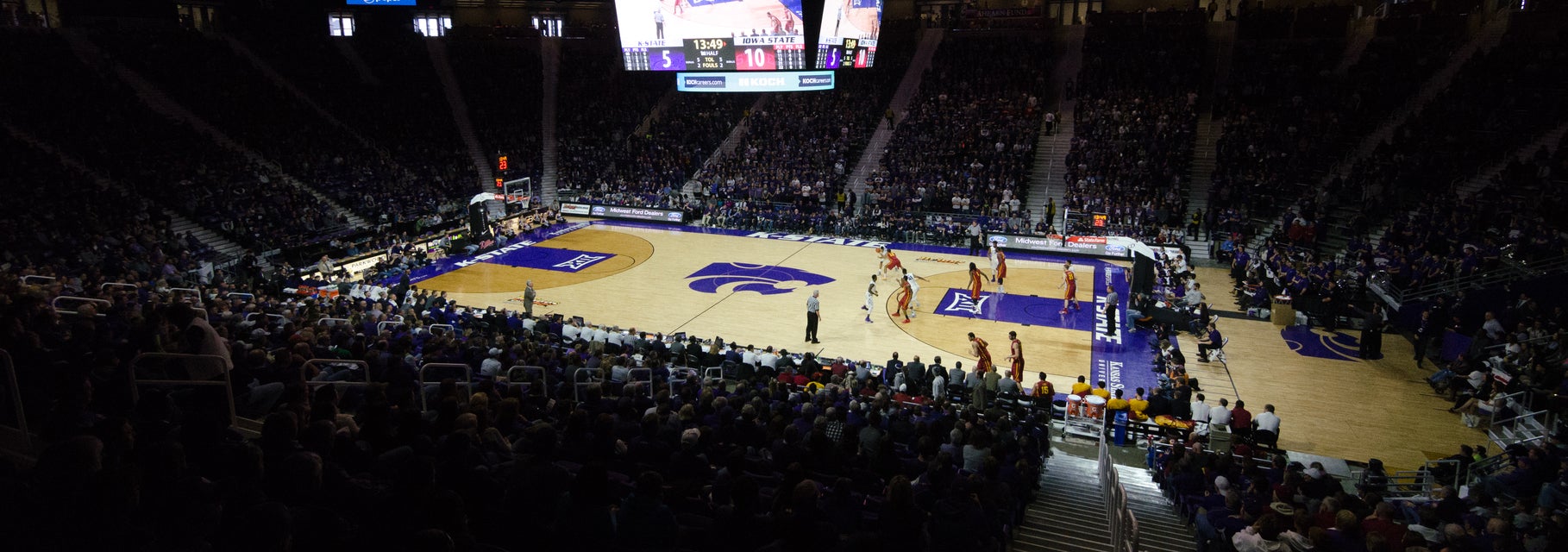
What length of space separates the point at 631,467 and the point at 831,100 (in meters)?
38.3

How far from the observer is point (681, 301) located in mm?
23359

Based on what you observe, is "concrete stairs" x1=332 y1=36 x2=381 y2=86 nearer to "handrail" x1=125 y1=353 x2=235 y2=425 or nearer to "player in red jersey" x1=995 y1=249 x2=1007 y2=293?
"player in red jersey" x1=995 y1=249 x2=1007 y2=293

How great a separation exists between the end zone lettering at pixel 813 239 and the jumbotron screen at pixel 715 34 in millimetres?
6561

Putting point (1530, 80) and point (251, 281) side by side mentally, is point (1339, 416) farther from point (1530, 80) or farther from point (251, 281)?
point (251, 281)

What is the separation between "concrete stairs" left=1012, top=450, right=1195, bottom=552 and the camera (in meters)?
8.73

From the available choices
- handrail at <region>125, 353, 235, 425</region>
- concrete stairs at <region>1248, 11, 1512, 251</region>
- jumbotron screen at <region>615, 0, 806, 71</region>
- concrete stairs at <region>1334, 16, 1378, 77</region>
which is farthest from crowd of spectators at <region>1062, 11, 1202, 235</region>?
handrail at <region>125, 353, 235, 425</region>

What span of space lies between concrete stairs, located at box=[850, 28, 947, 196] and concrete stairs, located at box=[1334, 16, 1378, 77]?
703 inches

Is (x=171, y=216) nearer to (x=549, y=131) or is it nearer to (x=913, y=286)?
(x=549, y=131)

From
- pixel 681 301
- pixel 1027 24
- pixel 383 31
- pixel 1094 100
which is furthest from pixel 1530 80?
pixel 383 31

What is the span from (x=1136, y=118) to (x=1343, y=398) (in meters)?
22.2

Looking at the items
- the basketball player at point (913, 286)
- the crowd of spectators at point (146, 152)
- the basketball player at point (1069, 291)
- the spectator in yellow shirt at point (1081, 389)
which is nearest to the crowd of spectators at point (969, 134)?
the basketball player at point (913, 286)

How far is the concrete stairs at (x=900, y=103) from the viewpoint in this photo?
130ft

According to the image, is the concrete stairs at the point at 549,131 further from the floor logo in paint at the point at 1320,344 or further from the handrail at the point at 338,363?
the handrail at the point at 338,363

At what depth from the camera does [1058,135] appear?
38.6 metres
